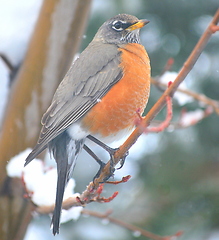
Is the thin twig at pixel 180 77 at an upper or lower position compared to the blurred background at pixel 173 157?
upper

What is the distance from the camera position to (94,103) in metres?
2.71

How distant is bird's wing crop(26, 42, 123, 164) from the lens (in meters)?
2.56

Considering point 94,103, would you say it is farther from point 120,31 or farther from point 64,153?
point 120,31

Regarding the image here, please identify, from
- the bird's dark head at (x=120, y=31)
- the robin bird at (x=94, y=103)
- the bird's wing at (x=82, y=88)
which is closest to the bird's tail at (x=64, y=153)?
the robin bird at (x=94, y=103)

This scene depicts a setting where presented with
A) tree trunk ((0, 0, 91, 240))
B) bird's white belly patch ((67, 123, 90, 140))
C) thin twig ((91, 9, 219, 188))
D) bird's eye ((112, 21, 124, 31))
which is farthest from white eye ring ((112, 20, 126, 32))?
thin twig ((91, 9, 219, 188))

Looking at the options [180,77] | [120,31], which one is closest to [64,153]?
[180,77]

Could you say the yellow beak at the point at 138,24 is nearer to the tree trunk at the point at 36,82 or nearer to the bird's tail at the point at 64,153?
the tree trunk at the point at 36,82

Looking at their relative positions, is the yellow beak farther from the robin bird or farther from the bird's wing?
the bird's wing

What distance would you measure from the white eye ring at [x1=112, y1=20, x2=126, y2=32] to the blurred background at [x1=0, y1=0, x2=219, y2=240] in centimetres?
76

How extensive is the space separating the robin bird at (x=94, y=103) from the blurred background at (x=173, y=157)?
1136 mm

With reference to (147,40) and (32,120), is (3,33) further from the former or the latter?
(147,40)

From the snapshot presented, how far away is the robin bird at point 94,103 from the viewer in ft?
8.36

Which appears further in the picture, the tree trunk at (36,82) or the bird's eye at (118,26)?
the bird's eye at (118,26)

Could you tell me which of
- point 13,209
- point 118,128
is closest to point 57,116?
point 118,128
